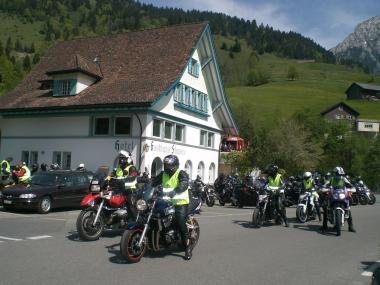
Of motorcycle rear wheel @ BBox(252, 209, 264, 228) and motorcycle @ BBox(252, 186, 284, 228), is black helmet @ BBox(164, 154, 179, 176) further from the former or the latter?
motorcycle rear wheel @ BBox(252, 209, 264, 228)

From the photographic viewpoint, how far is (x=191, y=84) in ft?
104

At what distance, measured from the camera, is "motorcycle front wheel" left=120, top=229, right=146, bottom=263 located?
8.14m

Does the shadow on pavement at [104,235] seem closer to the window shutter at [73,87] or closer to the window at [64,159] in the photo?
the window at [64,159]

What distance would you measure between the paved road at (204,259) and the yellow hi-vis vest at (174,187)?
42.1 inches

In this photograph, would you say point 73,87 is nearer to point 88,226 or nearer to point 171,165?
point 88,226

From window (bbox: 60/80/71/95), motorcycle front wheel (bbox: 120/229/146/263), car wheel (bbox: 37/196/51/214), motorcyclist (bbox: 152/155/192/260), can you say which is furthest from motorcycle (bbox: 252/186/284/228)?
window (bbox: 60/80/71/95)

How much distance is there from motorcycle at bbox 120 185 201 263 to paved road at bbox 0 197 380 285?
25 cm

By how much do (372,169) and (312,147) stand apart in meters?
7.99

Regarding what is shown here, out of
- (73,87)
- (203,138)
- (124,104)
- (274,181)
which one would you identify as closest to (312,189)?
(274,181)

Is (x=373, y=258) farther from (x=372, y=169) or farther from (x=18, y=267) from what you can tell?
(x=372, y=169)

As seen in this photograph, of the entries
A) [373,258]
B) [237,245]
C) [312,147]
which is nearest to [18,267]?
[237,245]

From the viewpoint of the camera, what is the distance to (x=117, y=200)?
1088cm

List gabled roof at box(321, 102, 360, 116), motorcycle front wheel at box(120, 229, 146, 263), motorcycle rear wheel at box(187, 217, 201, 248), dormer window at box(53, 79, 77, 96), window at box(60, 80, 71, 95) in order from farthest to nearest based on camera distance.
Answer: gabled roof at box(321, 102, 360, 116)
window at box(60, 80, 71, 95)
dormer window at box(53, 79, 77, 96)
motorcycle rear wheel at box(187, 217, 201, 248)
motorcycle front wheel at box(120, 229, 146, 263)

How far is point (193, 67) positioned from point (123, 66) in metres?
4.60
